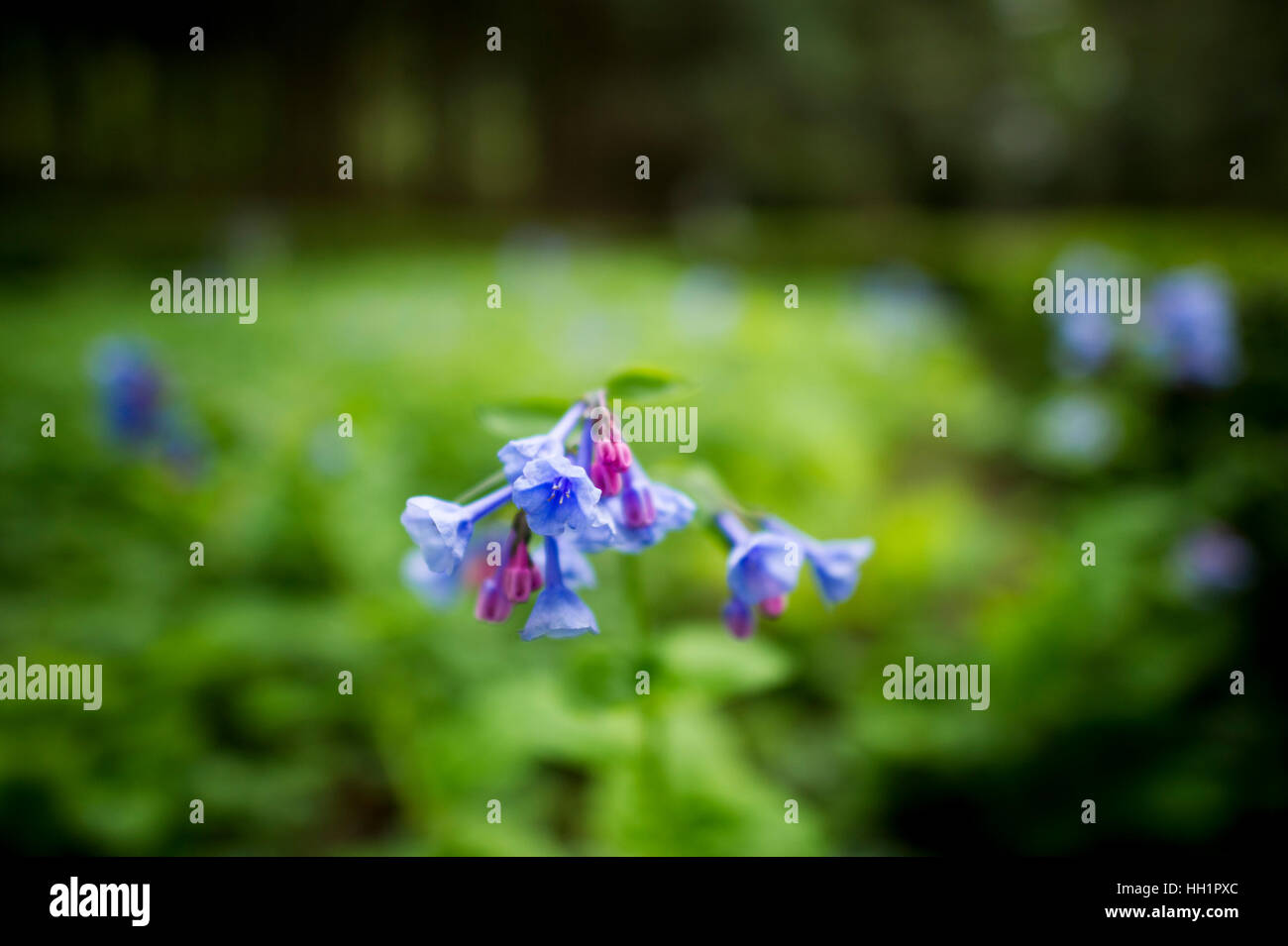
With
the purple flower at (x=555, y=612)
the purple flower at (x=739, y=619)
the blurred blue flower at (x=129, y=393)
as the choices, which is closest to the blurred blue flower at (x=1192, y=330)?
the purple flower at (x=739, y=619)

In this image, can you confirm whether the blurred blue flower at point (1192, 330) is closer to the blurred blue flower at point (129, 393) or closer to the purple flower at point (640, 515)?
the purple flower at point (640, 515)

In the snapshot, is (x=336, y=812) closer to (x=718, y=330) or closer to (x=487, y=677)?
(x=487, y=677)

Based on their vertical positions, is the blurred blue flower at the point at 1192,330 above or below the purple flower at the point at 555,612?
above

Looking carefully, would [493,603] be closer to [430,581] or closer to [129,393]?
[430,581]

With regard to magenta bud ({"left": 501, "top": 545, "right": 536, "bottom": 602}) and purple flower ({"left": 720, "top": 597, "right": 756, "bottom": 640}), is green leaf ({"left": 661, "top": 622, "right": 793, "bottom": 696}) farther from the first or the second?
magenta bud ({"left": 501, "top": 545, "right": 536, "bottom": 602})

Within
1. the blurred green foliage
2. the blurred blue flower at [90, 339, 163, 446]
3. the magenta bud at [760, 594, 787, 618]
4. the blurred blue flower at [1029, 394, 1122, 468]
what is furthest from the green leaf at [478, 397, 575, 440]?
the blurred blue flower at [1029, 394, 1122, 468]

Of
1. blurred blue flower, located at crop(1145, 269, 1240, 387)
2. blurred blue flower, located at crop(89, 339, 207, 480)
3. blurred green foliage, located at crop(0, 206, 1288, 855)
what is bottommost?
blurred green foliage, located at crop(0, 206, 1288, 855)
